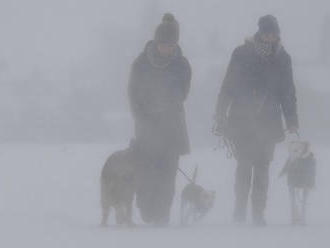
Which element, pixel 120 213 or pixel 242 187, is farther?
pixel 242 187

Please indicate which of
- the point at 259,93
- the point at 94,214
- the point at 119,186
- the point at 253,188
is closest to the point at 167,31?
the point at 259,93

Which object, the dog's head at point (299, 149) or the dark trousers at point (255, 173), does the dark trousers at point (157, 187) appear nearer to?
the dark trousers at point (255, 173)

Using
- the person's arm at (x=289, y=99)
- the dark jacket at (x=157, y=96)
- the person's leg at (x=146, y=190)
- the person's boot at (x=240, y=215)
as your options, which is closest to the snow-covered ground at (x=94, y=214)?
the person's boot at (x=240, y=215)

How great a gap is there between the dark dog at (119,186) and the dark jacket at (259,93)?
1.00m

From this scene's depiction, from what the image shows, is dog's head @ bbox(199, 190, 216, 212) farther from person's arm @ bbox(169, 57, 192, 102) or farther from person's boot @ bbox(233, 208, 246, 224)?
person's arm @ bbox(169, 57, 192, 102)

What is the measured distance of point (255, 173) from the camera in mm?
8555

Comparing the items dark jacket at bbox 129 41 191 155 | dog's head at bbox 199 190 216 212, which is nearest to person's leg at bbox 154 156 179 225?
dark jacket at bbox 129 41 191 155

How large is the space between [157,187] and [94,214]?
6.16 ft

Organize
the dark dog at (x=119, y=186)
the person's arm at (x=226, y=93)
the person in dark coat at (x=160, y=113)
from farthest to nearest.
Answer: the person's arm at (x=226, y=93)
the person in dark coat at (x=160, y=113)
the dark dog at (x=119, y=186)

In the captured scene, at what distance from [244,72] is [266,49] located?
30 cm

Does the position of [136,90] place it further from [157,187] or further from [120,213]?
[120,213]

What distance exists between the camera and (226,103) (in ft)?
27.6

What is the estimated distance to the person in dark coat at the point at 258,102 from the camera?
8.29 m

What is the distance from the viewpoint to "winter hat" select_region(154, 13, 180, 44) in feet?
26.8
